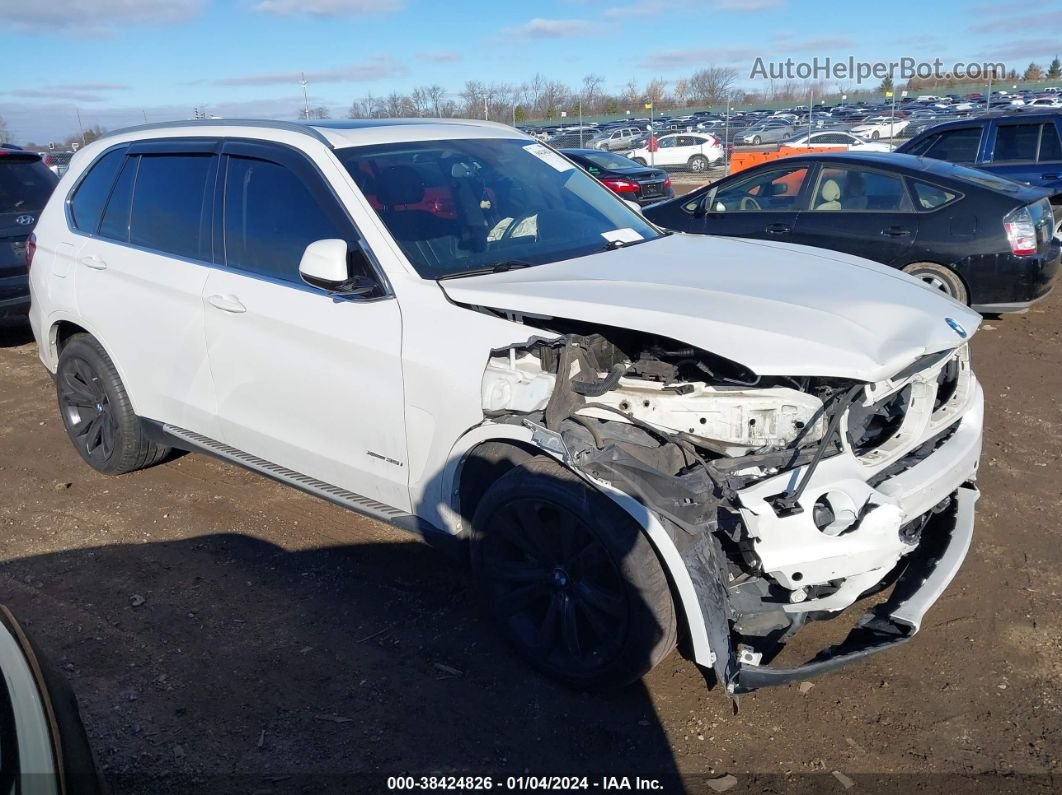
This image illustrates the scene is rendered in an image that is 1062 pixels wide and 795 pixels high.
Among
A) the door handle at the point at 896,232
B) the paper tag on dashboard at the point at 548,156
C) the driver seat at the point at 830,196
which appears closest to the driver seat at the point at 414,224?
the paper tag on dashboard at the point at 548,156

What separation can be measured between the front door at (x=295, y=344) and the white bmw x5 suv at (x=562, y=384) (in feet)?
0.04

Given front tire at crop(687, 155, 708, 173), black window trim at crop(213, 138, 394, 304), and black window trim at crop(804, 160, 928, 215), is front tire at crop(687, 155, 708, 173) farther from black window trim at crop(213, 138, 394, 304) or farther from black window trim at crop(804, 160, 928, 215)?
black window trim at crop(213, 138, 394, 304)

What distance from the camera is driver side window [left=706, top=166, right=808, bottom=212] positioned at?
8.41m

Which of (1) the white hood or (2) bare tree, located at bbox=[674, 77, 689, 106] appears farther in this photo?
(2) bare tree, located at bbox=[674, 77, 689, 106]

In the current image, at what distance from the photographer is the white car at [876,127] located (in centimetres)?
3319

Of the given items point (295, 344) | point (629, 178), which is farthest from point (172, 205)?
point (629, 178)

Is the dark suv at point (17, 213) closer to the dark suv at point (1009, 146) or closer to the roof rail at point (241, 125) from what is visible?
the roof rail at point (241, 125)

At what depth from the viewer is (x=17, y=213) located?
8242mm

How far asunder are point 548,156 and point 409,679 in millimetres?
2745

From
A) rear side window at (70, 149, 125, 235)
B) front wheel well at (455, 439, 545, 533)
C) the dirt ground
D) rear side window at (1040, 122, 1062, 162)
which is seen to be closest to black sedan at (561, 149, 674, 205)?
rear side window at (1040, 122, 1062, 162)

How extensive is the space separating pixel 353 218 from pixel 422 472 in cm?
109

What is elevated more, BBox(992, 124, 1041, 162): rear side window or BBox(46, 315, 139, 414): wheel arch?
BBox(992, 124, 1041, 162): rear side window

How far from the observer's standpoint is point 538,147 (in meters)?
4.72

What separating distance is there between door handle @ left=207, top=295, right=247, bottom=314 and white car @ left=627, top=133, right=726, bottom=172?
28.2m
